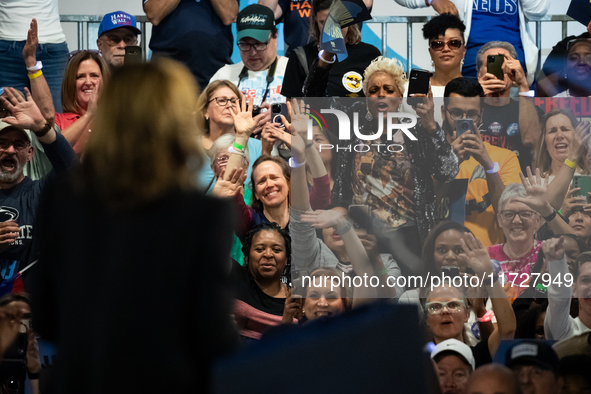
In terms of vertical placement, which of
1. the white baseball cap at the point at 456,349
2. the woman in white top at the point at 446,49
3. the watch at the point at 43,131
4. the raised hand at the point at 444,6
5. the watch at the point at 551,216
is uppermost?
the raised hand at the point at 444,6

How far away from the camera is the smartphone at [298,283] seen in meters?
3.35

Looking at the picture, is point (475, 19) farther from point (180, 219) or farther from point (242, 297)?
point (180, 219)

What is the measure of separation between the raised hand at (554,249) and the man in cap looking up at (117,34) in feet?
10.2

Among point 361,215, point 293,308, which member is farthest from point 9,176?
point 361,215

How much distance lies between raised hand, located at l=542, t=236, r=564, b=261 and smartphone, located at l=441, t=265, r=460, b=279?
0.43m

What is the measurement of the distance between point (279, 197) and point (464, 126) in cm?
118

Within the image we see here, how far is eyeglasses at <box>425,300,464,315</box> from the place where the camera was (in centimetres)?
344

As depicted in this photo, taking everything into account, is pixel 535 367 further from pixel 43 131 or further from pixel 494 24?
pixel 494 24

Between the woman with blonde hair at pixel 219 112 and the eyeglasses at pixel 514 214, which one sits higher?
the woman with blonde hair at pixel 219 112

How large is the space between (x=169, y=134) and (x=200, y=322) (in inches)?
14.1

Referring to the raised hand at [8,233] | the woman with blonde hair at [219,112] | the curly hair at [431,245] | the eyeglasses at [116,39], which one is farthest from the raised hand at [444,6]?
the raised hand at [8,233]

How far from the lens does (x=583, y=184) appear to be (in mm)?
3361

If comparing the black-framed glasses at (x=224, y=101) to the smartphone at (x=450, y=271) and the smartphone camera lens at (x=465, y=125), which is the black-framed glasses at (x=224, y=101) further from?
the smartphone at (x=450, y=271)

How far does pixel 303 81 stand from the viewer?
15.1ft
